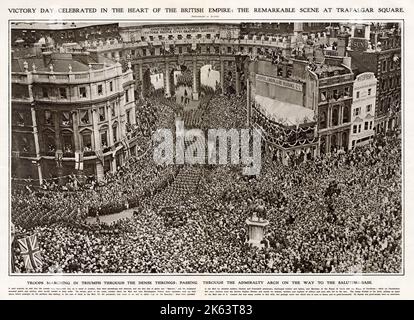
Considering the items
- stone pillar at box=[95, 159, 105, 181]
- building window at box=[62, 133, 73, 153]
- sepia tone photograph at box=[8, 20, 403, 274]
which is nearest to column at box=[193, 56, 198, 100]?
sepia tone photograph at box=[8, 20, 403, 274]

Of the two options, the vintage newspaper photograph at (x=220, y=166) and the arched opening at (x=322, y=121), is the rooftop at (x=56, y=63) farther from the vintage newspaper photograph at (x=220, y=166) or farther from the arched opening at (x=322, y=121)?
the arched opening at (x=322, y=121)

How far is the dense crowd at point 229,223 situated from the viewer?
4.34 metres

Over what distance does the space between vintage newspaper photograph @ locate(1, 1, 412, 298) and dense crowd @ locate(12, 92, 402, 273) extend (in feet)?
0.03

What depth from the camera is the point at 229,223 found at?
4340 mm

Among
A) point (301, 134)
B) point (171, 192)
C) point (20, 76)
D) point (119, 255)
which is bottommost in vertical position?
point (119, 255)

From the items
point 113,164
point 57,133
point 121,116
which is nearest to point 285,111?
point 121,116

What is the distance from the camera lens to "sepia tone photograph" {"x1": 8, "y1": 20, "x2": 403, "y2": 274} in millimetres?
4312

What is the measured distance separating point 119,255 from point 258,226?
104cm

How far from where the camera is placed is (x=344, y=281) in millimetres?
4332

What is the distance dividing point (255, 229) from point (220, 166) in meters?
0.53

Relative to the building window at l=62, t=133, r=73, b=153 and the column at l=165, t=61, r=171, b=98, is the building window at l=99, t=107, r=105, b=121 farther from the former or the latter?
the column at l=165, t=61, r=171, b=98

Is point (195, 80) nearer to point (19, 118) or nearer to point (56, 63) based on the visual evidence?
point (56, 63)

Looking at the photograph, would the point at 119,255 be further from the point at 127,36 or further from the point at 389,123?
the point at 389,123
